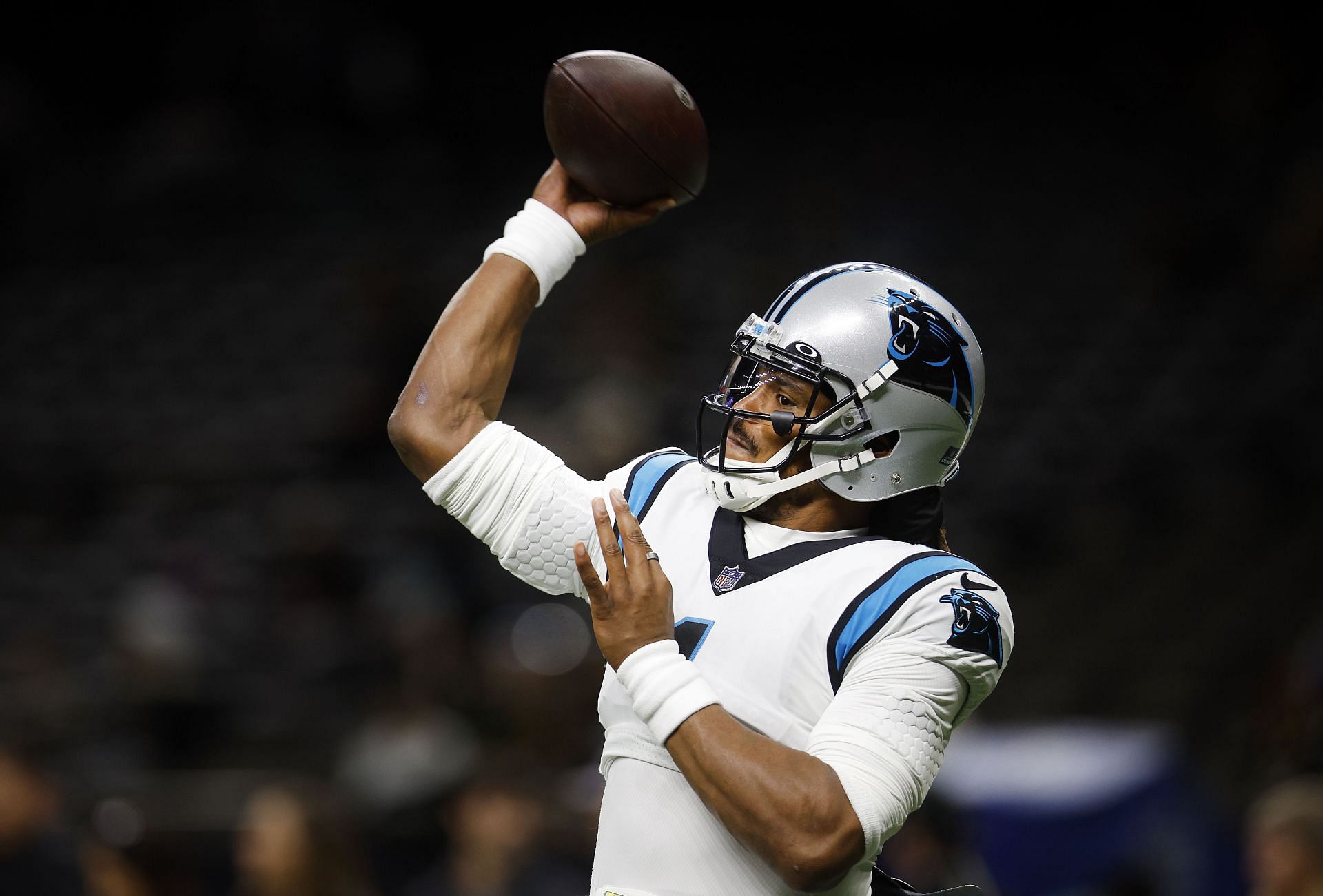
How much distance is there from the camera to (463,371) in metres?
2.39

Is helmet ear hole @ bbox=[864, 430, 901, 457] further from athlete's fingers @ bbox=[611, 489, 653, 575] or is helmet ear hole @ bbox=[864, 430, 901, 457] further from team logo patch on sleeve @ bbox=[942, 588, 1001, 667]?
athlete's fingers @ bbox=[611, 489, 653, 575]

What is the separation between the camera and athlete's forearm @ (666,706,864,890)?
197cm

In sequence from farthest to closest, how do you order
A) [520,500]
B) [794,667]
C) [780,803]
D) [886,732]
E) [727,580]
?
[520,500], [727,580], [794,667], [886,732], [780,803]

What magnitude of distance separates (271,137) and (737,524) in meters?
9.64

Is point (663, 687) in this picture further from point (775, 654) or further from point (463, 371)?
point (463, 371)

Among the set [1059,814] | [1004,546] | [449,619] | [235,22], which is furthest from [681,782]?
[235,22]

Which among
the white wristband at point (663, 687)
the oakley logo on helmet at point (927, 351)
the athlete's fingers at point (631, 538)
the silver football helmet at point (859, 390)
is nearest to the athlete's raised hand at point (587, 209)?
the silver football helmet at point (859, 390)

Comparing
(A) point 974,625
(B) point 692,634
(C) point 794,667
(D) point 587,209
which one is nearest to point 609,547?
(B) point 692,634

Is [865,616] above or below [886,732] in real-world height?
above

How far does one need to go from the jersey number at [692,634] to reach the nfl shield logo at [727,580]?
5 cm

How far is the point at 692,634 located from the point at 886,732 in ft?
1.11

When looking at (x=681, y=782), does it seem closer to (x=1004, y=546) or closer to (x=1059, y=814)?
(x=1059, y=814)

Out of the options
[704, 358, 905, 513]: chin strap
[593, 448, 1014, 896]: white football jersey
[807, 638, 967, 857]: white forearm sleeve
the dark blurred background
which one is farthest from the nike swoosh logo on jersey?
the dark blurred background

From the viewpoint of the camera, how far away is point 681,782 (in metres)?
2.17
